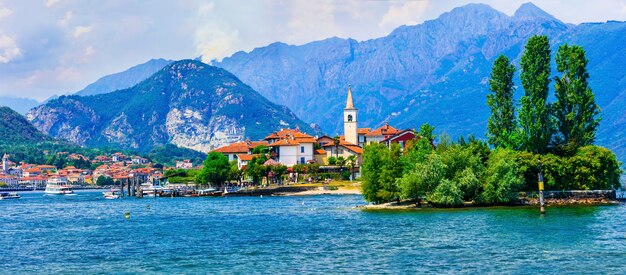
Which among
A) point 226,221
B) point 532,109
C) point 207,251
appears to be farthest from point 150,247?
point 532,109

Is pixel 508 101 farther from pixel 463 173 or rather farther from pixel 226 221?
pixel 226 221

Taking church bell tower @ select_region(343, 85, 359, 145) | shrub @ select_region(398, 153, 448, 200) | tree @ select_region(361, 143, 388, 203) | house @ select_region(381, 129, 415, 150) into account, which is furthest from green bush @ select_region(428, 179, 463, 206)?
church bell tower @ select_region(343, 85, 359, 145)

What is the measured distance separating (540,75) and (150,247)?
47911 mm

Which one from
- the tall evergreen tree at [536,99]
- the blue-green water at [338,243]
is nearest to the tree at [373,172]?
the blue-green water at [338,243]

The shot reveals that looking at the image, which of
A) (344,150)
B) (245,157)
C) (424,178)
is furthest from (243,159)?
(424,178)

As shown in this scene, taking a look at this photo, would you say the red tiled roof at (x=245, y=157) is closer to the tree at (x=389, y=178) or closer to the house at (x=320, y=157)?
the house at (x=320, y=157)

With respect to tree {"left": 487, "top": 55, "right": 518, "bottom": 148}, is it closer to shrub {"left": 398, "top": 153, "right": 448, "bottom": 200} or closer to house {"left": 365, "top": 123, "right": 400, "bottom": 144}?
shrub {"left": 398, "top": 153, "right": 448, "bottom": 200}

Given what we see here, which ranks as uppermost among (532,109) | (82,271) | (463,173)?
(532,109)

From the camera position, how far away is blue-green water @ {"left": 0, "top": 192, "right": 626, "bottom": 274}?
136 ft

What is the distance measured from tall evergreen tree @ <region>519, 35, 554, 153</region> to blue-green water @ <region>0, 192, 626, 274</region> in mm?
9522

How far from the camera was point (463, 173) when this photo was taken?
7594 centimetres

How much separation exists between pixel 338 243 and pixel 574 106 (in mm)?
41015

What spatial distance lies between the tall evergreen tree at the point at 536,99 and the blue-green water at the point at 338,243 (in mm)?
9522

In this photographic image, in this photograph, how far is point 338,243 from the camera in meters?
51.2
